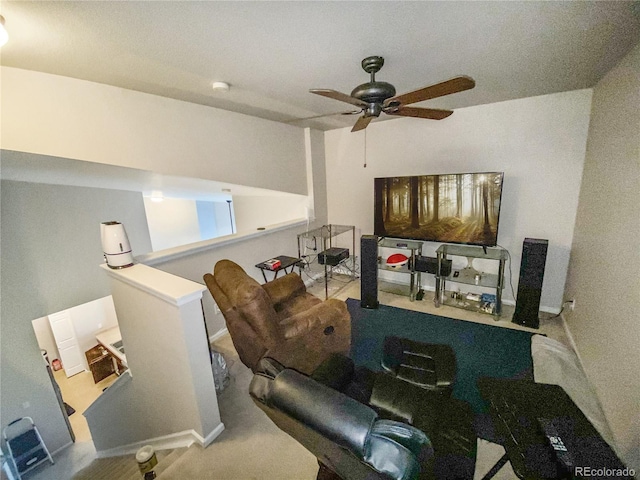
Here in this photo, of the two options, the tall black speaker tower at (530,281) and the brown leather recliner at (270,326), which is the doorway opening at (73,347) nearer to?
the brown leather recliner at (270,326)

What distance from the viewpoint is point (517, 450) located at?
2.90 feet

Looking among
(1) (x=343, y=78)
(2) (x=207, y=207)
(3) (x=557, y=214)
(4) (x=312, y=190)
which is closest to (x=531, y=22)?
(1) (x=343, y=78)

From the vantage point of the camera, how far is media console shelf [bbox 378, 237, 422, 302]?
3.24m

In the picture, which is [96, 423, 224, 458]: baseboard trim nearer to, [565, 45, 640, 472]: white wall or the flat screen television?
[565, 45, 640, 472]: white wall

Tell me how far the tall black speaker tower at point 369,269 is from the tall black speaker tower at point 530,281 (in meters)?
1.48

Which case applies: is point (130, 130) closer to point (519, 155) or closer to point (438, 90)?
point (438, 90)

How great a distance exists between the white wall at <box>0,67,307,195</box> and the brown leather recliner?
3.90ft

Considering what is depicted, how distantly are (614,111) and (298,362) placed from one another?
295cm

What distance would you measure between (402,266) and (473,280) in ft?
2.69

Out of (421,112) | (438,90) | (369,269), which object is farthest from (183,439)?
(421,112)

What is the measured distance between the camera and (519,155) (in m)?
2.72

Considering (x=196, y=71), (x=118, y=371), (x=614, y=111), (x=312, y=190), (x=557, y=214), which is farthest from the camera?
(x=118, y=371)

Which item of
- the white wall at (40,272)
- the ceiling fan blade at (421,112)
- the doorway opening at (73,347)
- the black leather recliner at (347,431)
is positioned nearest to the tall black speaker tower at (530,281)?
the ceiling fan blade at (421,112)

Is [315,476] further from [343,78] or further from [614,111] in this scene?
[614,111]
